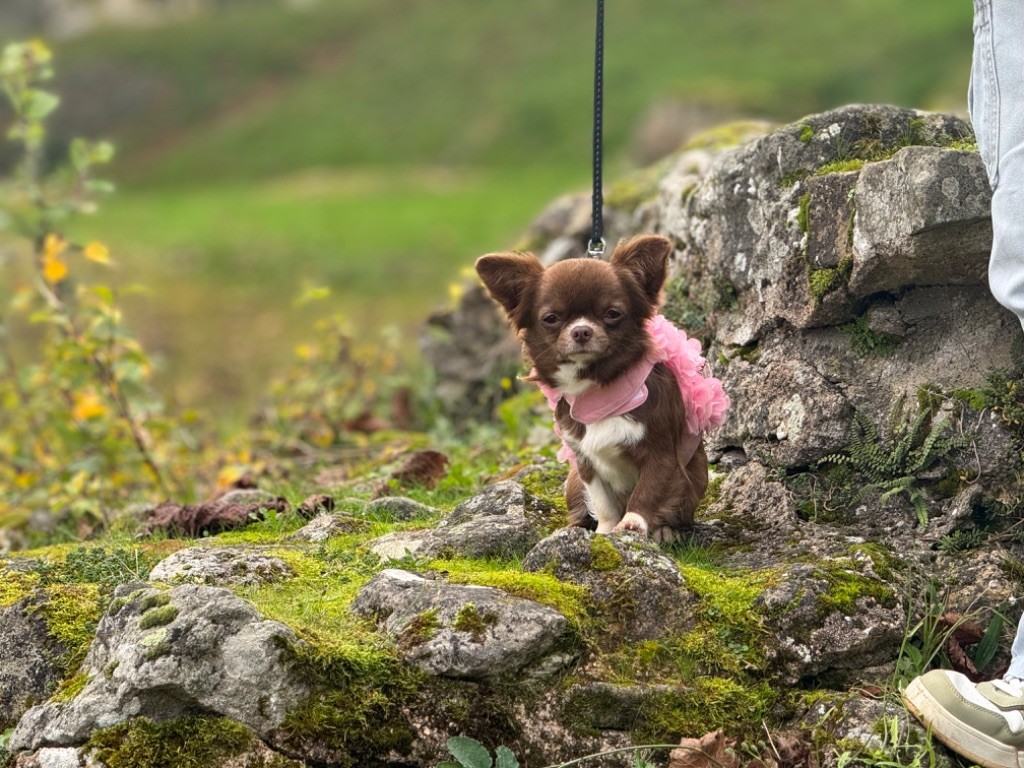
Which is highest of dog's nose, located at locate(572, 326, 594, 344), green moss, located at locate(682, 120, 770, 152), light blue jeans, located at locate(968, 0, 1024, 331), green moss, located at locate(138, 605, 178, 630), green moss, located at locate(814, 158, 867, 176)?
light blue jeans, located at locate(968, 0, 1024, 331)

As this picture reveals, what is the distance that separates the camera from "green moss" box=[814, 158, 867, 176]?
17.9 ft

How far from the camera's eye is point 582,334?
16.4ft

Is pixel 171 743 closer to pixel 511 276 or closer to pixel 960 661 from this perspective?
pixel 511 276

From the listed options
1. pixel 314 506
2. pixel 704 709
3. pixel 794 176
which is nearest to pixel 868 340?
pixel 794 176

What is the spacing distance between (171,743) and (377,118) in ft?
150

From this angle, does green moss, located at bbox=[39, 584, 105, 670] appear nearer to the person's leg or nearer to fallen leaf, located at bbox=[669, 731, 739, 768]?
fallen leaf, located at bbox=[669, 731, 739, 768]

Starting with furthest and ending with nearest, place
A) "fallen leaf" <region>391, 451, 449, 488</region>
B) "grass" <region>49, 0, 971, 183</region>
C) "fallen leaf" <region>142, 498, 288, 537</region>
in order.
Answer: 1. "grass" <region>49, 0, 971, 183</region>
2. "fallen leaf" <region>391, 451, 449, 488</region>
3. "fallen leaf" <region>142, 498, 288, 537</region>

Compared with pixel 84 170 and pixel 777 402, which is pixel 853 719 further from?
pixel 84 170

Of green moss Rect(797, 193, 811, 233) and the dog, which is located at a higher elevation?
green moss Rect(797, 193, 811, 233)

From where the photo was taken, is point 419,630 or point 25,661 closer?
point 419,630

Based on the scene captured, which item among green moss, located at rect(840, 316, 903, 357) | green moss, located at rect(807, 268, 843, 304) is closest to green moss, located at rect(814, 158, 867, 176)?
green moss, located at rect(807, 268, 843, 304)

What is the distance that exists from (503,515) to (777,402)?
1317 mm

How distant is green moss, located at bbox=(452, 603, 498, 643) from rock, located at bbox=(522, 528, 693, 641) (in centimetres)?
44

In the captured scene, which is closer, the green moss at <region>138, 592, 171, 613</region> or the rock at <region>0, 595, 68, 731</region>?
the green moss at <region>138, 592, 171, 613</region>
